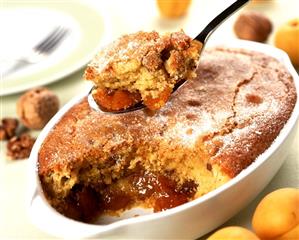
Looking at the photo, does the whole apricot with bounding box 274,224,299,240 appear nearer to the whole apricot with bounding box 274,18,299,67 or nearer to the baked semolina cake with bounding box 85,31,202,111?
the baked semolina cake with bounding box 85,31,202,111

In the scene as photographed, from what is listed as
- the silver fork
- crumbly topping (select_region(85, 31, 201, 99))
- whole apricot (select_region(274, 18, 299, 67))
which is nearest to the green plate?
the silver fork

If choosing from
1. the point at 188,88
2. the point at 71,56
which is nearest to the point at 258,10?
the point at 71,56

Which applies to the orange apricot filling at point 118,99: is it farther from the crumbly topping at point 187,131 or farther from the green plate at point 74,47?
the green plate at point 74,47

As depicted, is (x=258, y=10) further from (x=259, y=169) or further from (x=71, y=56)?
(x=259, y=169)

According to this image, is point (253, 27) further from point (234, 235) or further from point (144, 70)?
point (234, 235)

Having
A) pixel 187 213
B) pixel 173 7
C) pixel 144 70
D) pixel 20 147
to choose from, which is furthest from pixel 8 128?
pixel 173 7

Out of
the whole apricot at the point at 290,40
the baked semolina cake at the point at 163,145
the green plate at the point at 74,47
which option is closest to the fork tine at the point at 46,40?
the green plate at the point at 74,47
